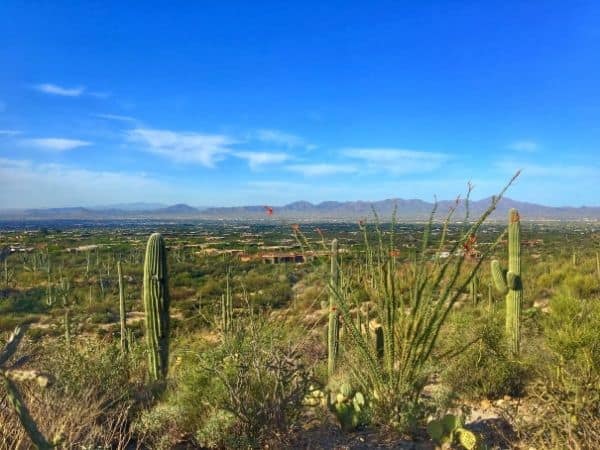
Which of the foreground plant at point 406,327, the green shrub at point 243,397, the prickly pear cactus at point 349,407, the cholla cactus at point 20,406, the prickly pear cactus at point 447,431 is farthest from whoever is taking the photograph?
the prickly pear cactus at point 349,407

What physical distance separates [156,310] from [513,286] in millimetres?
Result: 5705

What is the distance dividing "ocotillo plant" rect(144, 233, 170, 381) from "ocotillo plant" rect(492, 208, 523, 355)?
14.8ft

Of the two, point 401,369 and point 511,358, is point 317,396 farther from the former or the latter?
point 511,358

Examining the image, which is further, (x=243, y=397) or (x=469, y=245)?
(x=469, y=245)

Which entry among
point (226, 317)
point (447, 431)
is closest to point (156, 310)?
point (226, 317)

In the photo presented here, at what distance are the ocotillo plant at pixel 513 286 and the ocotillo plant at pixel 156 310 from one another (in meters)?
4.51

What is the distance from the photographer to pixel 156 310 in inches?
267

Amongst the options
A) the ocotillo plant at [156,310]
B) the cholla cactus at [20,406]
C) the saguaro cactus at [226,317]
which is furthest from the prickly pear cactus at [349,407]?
the cholla cactus at [20,406]

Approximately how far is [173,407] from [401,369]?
2.02 metres

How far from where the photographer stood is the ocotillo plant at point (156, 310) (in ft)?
21.4

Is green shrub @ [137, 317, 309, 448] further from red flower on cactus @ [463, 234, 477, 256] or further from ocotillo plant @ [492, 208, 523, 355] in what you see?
ocotillo plant @ [492, 208, 523, 355]

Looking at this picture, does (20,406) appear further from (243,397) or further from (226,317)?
(226,317)

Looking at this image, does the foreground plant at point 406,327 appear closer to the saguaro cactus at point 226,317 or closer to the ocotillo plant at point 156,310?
the saguaro cactus at point 226,317

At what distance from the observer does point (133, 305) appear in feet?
69.7
